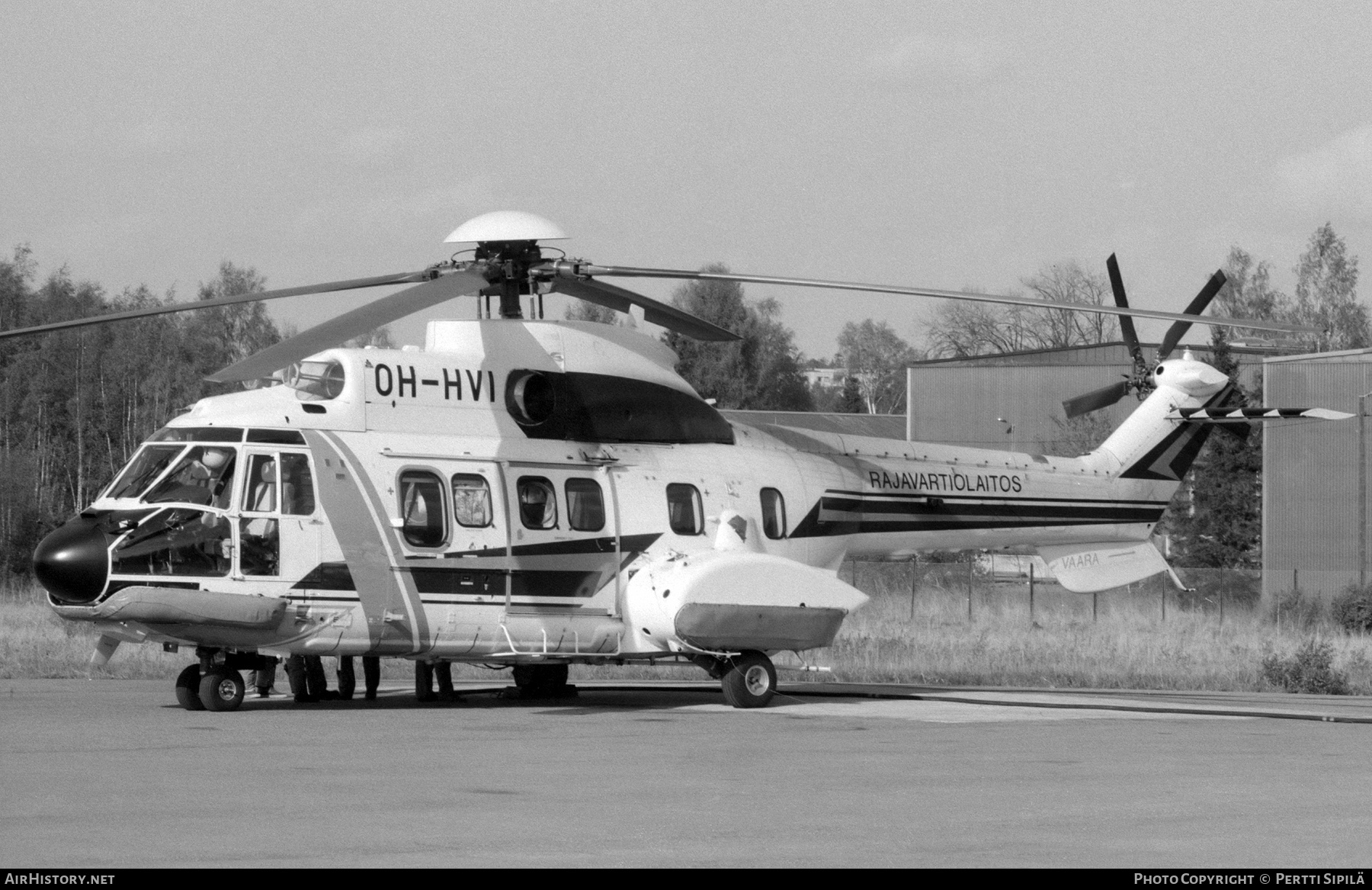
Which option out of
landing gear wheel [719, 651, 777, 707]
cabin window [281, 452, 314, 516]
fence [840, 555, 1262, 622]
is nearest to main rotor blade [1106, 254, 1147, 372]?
landing gear wheel [719, 651, 777, 707]

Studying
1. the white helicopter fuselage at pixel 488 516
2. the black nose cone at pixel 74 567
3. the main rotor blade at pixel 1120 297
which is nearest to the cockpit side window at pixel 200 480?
the white helicopter fuselage at pixel 488 516

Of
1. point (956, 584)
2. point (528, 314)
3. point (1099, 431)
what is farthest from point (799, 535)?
point (1099, 431)

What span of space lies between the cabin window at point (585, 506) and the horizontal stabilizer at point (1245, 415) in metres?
8.38

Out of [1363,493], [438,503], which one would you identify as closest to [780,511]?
[438,503]

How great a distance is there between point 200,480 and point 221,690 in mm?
2058

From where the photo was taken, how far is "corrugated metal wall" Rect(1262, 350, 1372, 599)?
158ft

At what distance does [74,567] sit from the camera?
14570 millimetres

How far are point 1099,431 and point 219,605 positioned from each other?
51.2m

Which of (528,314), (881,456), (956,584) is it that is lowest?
(956,584)

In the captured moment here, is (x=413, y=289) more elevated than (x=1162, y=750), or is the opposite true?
(x=413, y=289)
